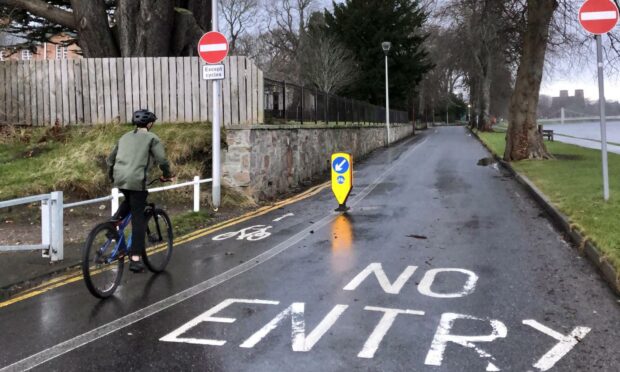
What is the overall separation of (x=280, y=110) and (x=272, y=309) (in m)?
9.87

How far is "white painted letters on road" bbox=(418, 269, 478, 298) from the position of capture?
565 centimetres

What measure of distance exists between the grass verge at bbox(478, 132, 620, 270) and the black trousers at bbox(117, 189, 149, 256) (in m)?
5.05

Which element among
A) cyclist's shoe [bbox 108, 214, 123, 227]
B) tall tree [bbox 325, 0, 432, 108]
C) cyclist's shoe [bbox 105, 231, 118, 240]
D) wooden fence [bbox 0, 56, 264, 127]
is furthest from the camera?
tall tree [bbox 325, 0, 432, 108]

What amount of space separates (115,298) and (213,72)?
253 inches

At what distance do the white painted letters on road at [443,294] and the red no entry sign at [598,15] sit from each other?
19.5 ft

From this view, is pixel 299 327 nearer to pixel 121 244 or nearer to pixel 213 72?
pixel 121 244

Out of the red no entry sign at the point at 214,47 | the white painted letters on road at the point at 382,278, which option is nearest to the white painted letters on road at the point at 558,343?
the white painted letters on road at the point at 382,278

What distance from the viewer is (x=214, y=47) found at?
36.5 ft

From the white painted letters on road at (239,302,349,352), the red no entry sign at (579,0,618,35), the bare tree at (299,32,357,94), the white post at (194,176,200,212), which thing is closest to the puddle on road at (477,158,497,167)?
the red no entry sign at (579,0,618,35)

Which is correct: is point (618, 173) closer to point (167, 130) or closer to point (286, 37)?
point (167, 130)

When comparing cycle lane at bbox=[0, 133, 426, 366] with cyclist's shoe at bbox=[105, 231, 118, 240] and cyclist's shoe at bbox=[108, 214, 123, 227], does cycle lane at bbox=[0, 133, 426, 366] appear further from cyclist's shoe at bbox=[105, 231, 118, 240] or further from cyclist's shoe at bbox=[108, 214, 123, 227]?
cyclist's shoe at bbox=[108, 214, 123, 227]

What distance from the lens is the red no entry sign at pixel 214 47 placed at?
1110 centimetres

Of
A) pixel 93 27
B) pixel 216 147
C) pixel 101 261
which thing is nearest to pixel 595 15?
pixel 216 147

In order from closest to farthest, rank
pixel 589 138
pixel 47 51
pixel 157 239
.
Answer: pixel 157 239
pixel 589 138
pixel 47 51
